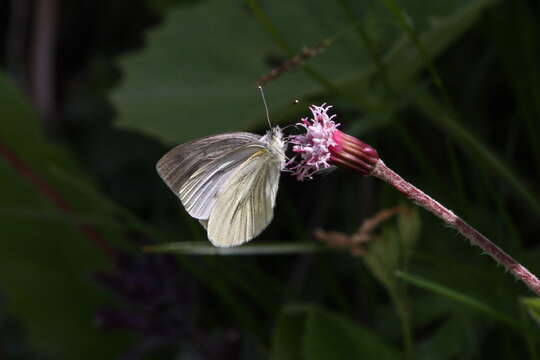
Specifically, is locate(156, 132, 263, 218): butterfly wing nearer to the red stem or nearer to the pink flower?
the pink flower

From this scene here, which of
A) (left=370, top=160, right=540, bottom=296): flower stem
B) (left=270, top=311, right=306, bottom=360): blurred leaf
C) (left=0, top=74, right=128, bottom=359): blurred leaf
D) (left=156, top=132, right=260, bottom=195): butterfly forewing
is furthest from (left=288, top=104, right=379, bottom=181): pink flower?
(left=0, top=74, right=128, bottom=359): blurred leaf

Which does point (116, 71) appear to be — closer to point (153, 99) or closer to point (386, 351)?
point (153, 99)

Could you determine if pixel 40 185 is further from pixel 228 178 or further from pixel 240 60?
pixel 228 178

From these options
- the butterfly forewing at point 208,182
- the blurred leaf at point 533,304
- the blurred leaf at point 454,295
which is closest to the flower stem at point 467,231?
the blurred leaf at point 533,304

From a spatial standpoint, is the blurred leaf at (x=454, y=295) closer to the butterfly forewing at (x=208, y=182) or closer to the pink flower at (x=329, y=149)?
the pink flower at (x=329, y=149)

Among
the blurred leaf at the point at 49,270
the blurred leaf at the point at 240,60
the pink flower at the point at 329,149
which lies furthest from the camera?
the blurred leaf at the point at 49,270

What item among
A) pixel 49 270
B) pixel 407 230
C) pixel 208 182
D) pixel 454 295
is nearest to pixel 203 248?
pixel 208 182
